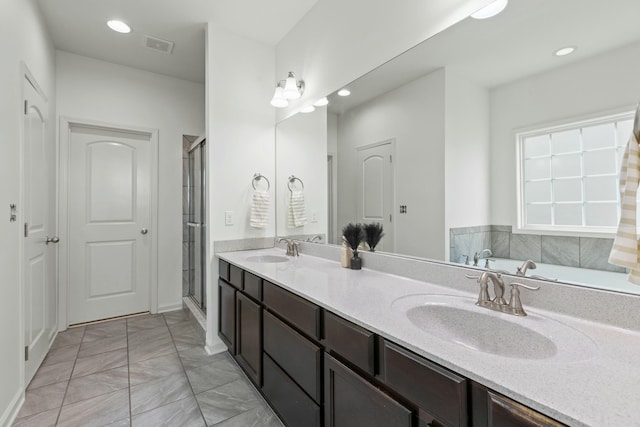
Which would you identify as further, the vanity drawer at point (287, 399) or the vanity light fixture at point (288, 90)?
the vanity light fixture at point (288, 90)

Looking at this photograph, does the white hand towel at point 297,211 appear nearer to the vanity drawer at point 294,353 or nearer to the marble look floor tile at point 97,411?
the vanity drawer at point 294,353

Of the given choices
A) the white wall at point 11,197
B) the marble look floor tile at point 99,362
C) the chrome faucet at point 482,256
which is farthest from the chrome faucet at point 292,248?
the white wall at point 11,197

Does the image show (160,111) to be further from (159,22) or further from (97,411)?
(97,411)

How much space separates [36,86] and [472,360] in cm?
301

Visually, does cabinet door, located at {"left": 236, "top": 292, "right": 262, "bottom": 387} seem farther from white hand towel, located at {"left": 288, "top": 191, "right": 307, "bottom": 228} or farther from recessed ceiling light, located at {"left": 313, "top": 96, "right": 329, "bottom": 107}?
recessed ceiling light, located at {"left": 313, "top": 96, "right": 329, "bottom": 107}

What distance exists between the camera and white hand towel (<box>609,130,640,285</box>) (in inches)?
31.5

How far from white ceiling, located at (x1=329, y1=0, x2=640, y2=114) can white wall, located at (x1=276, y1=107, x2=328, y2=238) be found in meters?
0.86

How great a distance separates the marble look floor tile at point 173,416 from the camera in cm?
160

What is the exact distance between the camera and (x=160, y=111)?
3297mm

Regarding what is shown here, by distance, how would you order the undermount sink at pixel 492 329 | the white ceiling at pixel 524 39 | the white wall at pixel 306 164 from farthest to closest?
the white wall at pixel 306 164 → the white ceiling at pixel 524 39 → the undermount sink at pixel 492 329

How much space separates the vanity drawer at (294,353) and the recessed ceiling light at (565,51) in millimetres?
1383

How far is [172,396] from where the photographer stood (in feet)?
6.02

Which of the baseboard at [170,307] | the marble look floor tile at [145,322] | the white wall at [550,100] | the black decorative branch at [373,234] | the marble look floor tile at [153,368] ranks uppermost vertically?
the white wall at [550,100]

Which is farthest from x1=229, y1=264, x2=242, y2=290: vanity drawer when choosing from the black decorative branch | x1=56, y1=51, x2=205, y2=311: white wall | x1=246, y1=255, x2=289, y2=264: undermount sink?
x1=56, y1=51, x2=205, y2=311: white wall
